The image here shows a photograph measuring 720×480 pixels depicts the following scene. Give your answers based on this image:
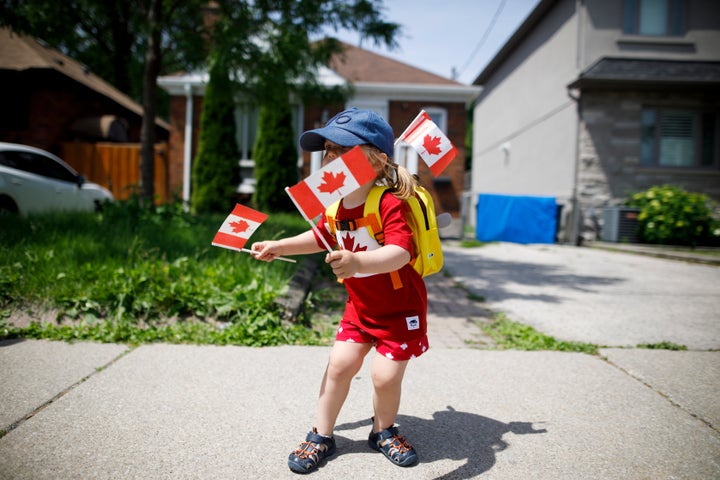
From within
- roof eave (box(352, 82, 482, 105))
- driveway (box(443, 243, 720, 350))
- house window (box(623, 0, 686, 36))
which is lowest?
driveway (box(443, 243, 720, 350))

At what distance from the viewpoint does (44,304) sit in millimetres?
3885

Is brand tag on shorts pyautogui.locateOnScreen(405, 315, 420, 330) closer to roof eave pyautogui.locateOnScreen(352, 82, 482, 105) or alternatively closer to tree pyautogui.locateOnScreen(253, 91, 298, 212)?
tree pyautogui.locateOnScreen(253, 91, 298, 212)

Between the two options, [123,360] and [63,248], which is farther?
[63,248]

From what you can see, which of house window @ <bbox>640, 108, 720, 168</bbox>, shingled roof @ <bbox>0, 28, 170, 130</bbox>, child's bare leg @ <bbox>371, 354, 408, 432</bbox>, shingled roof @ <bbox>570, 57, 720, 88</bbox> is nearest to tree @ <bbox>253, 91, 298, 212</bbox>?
shingled roof @ <bbox>0, 28, 170, 130</bbox>

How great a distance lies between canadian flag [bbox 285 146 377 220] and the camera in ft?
6.31

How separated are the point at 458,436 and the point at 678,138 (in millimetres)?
14310

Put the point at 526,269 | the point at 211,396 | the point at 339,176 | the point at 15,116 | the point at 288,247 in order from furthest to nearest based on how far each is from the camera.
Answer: the point at 15,116 → the point at 526,269 → the point at 211,396 → the point at 288,247 → the point at 339,176

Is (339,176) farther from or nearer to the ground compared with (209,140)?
nearer to the ground

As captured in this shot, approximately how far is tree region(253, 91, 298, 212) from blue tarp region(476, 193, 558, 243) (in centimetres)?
552

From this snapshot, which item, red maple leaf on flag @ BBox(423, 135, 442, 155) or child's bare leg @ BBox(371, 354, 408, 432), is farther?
red maple leaf on flag @ BBox(423, 135, 442, 155)

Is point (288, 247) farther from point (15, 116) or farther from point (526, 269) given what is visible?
point (15, 116)

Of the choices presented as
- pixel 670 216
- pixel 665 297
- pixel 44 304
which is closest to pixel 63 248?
pixel 44 304

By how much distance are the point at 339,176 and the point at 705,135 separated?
594 inches

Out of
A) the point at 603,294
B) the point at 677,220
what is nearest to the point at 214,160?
the point at 603,294
